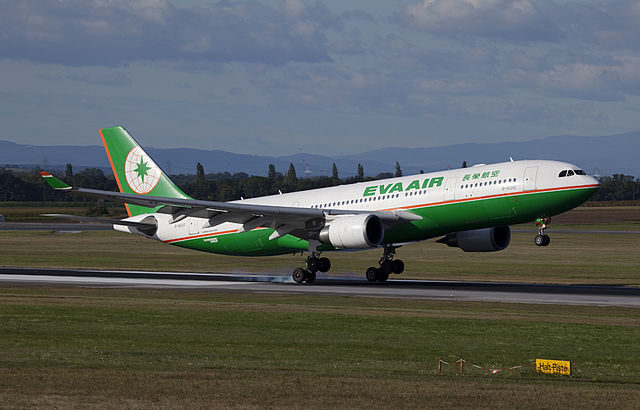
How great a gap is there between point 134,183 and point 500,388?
130 ft

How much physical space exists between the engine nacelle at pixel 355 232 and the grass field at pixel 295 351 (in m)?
5.09

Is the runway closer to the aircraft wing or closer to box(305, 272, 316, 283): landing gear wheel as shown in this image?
box(305, 272, 316, 283): landing gear wheel

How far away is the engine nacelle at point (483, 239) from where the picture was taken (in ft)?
155

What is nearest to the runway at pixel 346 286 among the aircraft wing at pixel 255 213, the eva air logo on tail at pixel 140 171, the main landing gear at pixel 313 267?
the main landing gear at pixel 313 267

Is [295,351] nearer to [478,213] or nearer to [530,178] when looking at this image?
[478,213]

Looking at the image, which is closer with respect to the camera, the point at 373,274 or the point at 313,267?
the point at 313,267

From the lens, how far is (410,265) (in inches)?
2486

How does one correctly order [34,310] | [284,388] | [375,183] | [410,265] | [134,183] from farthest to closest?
[410,265] → [134,183] → [375,183] → [34,310] → [284,388]

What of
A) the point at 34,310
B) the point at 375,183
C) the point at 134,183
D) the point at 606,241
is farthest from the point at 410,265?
the point at 34,310

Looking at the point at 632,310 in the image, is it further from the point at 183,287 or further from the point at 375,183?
the point at 183,287

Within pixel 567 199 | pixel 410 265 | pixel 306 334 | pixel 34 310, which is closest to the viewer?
pixel 306 334

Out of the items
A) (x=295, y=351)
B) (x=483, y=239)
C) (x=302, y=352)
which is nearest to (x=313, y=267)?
(x=483, y=239)

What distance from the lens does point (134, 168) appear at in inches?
2101

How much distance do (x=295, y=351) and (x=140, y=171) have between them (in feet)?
108
